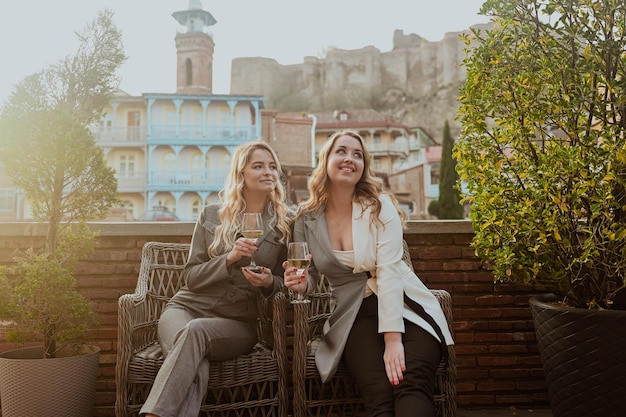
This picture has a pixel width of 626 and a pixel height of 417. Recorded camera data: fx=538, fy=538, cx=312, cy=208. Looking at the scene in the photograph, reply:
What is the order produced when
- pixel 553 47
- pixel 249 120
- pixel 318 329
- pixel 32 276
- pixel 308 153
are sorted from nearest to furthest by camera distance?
pixel 553 47 < pixel 32 276 < pixel 318 329 < pixel 249 120 < pixel 308 153

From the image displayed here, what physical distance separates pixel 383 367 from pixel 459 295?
1258 millimetres

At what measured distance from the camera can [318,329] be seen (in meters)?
2.86

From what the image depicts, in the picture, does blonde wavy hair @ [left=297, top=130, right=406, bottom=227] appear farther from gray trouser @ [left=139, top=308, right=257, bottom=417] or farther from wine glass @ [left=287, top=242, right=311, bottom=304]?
gray trouser @ [left=139, top=308, right=257, bottom=417]

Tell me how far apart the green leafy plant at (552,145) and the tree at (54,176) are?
2.00 metres

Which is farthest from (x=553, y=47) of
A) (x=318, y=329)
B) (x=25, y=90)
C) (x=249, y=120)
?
(x=249, y=120)

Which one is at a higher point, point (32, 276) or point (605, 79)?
point (605, 79)

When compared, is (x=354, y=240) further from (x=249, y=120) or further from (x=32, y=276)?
(x=249, y=120)

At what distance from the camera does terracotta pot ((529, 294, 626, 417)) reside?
222 cm

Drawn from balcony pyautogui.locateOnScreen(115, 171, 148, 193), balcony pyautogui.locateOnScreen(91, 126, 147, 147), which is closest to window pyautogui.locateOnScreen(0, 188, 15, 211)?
balcony pyautogui.locateOnScreen(115, 171, 148, 193)

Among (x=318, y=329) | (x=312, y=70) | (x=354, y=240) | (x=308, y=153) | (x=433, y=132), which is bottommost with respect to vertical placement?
(x=318, y=329)

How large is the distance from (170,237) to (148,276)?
0.44m

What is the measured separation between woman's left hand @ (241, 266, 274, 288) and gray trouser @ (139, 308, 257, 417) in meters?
0.21

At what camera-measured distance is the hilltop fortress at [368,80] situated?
53531 millimetres

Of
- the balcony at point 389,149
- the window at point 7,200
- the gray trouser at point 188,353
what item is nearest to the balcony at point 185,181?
the window at point 7,200
